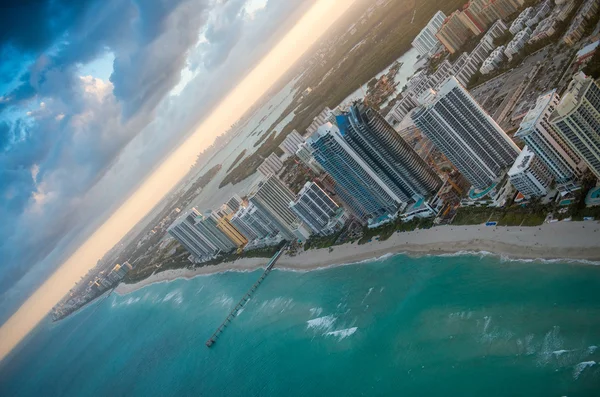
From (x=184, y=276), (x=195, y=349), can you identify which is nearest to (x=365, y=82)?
(x=184, y=276)

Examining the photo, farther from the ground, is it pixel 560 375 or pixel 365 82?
pixel 365 82

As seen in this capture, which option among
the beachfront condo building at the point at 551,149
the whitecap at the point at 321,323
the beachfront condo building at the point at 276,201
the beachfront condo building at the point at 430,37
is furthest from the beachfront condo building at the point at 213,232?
the beachfront condo building at the point at 551,149

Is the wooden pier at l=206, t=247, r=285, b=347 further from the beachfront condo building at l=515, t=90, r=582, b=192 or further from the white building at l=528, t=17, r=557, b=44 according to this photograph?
the white building at l=528, t=17, r=557, b=44

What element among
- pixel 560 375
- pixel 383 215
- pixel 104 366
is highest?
pixel 104 366

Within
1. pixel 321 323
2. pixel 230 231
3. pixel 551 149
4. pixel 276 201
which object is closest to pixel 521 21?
pixel 551 149

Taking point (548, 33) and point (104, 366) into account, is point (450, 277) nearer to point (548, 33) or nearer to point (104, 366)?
point (548, 33)

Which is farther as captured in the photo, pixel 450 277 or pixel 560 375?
pixel 450 277

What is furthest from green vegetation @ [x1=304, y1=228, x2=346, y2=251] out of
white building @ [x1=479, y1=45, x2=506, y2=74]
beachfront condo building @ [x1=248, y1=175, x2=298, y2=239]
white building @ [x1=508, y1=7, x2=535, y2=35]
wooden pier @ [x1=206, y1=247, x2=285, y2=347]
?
white building @ [x1=508, y1=7, x2=535, y2=35]
